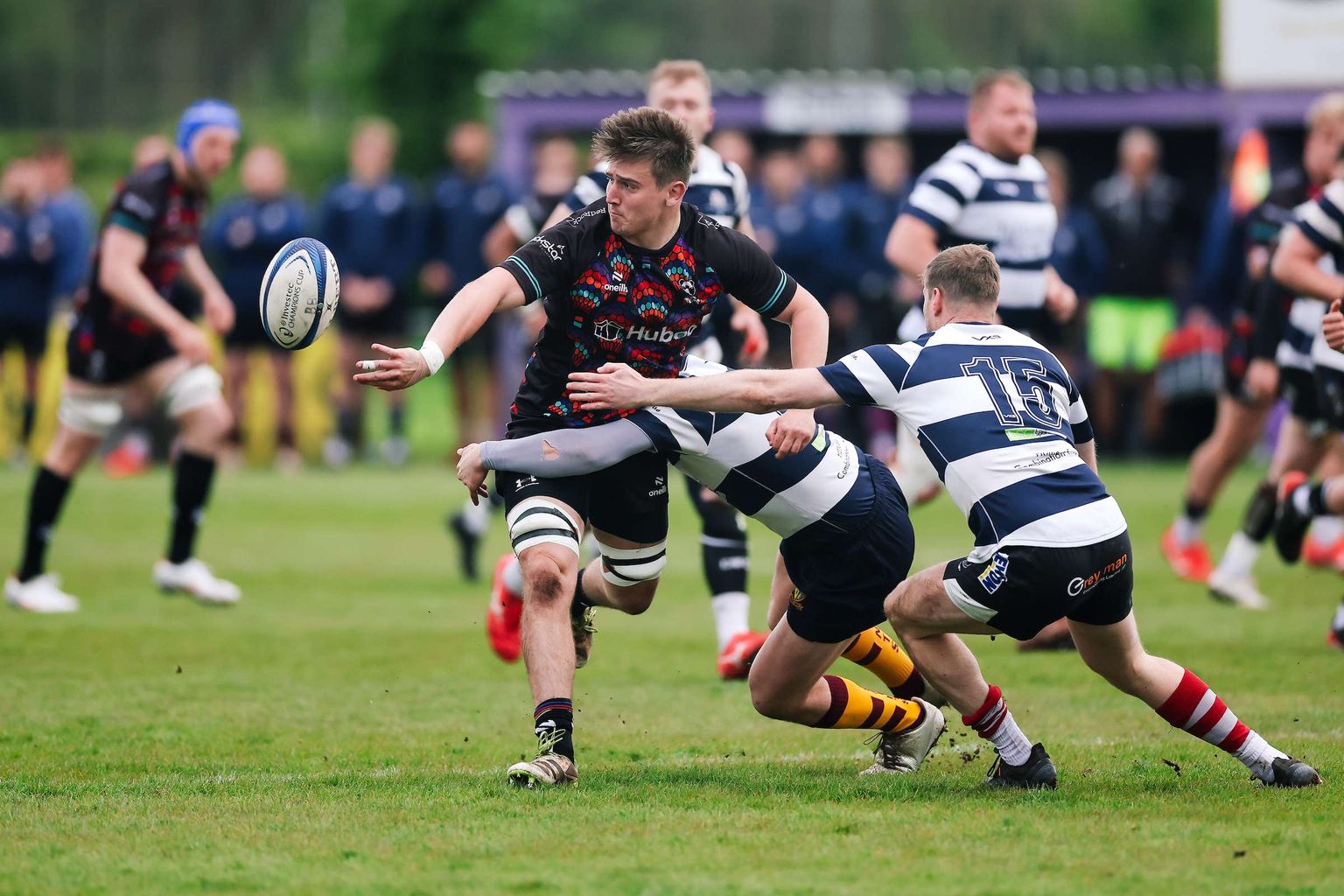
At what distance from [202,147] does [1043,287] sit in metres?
4.16

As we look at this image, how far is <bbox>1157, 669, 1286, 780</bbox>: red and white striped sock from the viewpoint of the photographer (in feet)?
16.5

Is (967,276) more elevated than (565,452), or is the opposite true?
(967,276)

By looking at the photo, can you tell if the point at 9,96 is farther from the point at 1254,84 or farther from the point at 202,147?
the point at 202,147

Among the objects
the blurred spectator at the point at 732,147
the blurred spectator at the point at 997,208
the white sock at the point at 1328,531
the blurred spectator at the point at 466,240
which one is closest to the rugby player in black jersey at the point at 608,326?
the blurred spectator at the point at 997,208

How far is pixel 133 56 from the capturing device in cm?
5003

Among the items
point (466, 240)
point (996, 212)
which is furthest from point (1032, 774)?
point (466, 240)

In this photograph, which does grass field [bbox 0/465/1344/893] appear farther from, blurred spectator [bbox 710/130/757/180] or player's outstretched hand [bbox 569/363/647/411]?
blurred spectator [bbox 710/130/757/180]

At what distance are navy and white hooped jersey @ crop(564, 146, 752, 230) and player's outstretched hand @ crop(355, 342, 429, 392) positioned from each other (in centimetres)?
254

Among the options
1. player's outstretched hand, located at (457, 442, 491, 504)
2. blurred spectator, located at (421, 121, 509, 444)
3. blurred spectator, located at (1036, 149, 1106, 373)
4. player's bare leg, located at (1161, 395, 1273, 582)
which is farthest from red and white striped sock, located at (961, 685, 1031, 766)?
blurred spectator, located at (1036, 149, 1106, 373)

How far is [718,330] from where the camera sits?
7.83 metres

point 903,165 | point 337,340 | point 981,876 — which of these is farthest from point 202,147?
point 903,165

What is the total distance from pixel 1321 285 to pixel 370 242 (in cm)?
1105

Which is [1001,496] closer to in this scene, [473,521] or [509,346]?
[473,521]

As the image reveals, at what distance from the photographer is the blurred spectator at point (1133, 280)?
16375mm
